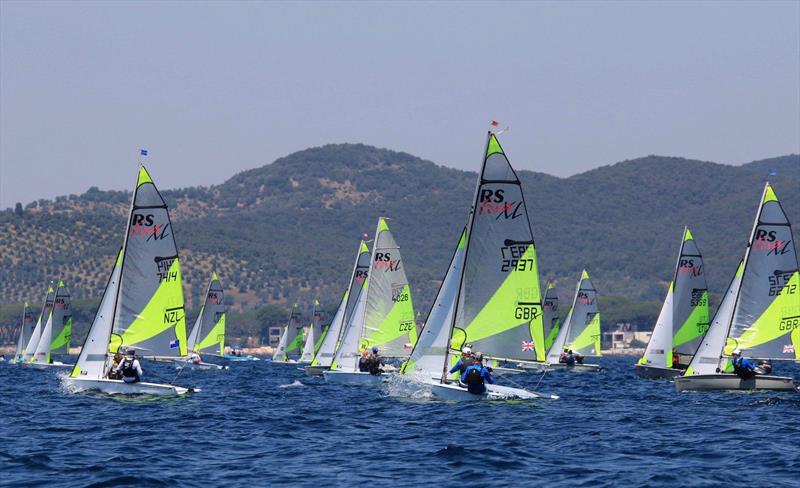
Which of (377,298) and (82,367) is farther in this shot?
(377,298)

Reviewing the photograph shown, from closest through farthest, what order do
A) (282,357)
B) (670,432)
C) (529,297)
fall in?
(670,432)
(529,297)
(282,357)

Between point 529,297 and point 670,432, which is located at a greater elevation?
point 529,297

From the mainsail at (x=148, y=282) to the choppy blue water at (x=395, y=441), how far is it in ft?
6.20

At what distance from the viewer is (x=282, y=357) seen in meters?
103

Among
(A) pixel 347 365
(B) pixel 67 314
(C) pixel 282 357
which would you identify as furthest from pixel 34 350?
(A) pixel 347 365

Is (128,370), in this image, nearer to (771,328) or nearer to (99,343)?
(99,343)

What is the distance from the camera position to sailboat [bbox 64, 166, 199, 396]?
36.7 m

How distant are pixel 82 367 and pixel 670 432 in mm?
16716

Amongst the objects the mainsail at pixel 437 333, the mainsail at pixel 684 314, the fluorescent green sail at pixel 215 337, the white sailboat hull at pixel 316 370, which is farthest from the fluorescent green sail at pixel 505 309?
the fluorescent green sail at pixel 215 337

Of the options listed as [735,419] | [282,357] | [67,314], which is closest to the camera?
[735,419]

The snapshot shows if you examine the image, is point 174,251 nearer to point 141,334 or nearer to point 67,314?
point 141,334

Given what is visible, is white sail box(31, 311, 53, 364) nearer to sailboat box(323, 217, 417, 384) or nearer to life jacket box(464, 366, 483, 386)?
sailboat box(323, 217, 417, 384)

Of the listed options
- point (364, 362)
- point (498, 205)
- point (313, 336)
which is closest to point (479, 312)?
point (498, 205)

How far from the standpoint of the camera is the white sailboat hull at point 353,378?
4716 cm
